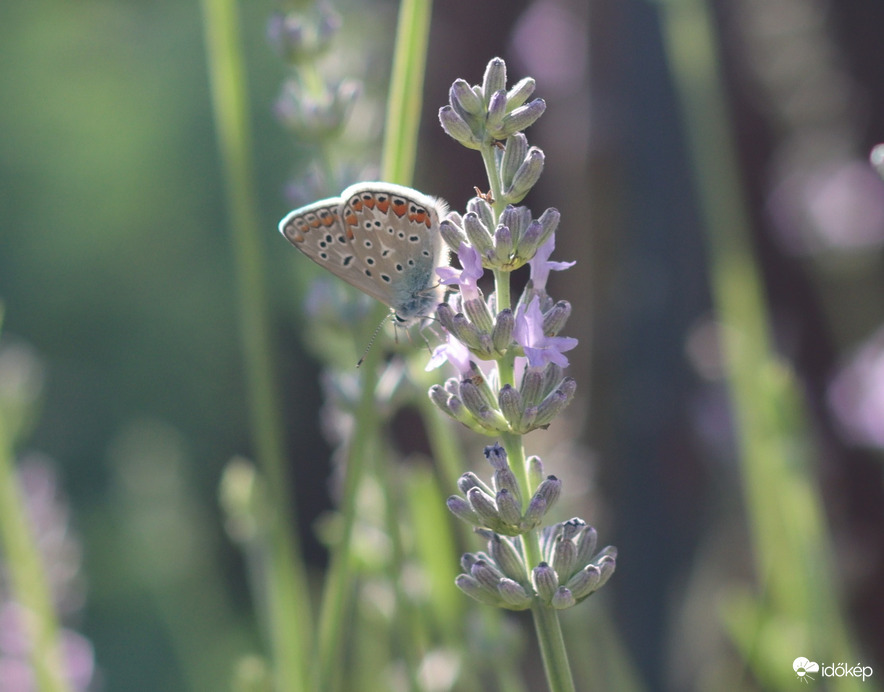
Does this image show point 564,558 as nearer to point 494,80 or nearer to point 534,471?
point 534,471

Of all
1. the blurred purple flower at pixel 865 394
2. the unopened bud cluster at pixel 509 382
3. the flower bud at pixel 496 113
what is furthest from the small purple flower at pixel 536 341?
the blurred purple flower at pixel 865 394

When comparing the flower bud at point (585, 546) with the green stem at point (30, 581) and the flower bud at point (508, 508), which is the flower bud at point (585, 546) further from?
the green stem at point (30, 581)

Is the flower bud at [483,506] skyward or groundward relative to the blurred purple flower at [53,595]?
skyward

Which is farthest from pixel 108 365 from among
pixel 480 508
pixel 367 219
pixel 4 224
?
pixel 480 508

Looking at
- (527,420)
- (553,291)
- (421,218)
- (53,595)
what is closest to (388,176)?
(421,218)

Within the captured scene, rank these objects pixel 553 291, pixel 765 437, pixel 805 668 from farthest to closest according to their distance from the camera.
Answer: pixel 553 291
pixel 765 437
pixel 805 668

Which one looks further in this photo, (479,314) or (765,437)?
(765,437)
